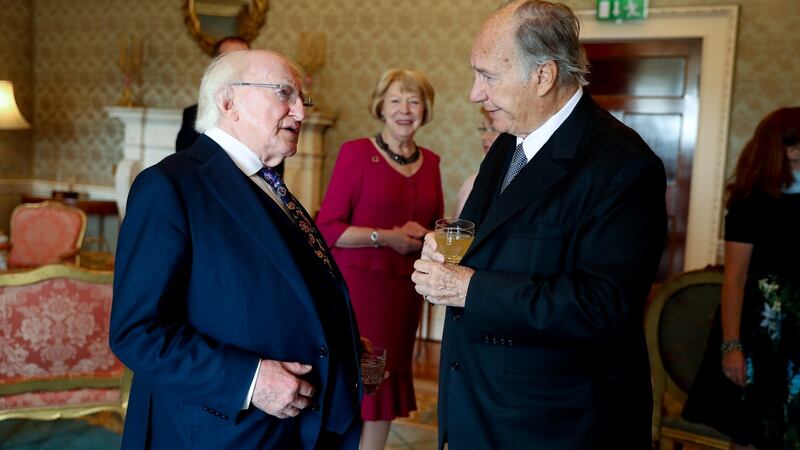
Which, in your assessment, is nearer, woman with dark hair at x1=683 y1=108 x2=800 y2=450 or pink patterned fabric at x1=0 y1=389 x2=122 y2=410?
woman with dark hair at x1=683 y1=108 x2=800 y2=450

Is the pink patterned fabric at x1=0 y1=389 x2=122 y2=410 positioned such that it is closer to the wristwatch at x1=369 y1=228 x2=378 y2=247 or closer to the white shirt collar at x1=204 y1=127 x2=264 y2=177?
the wristwatch at x1=369 y1=228 x2=378 y2=247

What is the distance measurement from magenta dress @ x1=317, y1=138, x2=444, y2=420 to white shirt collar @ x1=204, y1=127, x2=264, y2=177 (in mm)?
1258

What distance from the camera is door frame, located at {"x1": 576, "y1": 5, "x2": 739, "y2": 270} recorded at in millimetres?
5332

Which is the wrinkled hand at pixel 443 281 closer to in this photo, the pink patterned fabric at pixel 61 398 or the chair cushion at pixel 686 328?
the chair cushion at pixel 686 328

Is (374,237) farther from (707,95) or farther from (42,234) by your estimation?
(707,95)

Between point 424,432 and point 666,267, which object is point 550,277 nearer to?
point 424,432

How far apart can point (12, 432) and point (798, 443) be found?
3.35 m

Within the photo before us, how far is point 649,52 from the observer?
5.61 metres

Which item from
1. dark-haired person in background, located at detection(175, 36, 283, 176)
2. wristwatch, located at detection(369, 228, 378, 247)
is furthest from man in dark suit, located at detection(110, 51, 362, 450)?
dark-haired person in background, located at detection(175, 36, 283, 176)

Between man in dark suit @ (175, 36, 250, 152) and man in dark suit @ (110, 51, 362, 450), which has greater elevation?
man in dark suit @ (175, 36, 250, 152)

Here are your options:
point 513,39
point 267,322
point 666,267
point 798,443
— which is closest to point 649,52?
point 666,267

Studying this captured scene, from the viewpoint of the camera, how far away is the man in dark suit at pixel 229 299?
142cm

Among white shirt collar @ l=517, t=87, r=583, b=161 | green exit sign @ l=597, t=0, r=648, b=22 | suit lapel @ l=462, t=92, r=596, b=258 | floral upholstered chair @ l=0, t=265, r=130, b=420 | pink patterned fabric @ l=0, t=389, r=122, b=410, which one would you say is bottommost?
pink patterned fabric @ l=0, t=389, r=122, b=410

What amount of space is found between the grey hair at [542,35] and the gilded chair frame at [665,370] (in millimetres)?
1423
